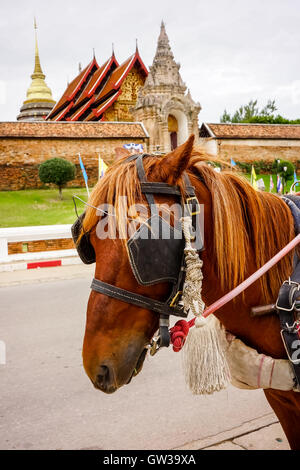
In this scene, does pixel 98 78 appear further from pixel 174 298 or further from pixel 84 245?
pixel 174 298

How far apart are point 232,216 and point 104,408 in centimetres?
190

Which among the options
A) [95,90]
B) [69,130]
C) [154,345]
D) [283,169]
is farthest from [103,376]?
[95,90]

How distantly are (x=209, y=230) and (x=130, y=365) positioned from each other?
0.54 meters

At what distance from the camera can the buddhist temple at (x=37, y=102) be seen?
1443 inches

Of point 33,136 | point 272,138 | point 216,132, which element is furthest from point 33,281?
point 272,138

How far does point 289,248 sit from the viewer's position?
1485 millimetres

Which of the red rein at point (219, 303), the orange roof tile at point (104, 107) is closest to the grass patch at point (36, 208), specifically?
the orange roof tile at point (104, 107)

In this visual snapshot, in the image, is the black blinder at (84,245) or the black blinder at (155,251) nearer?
the black blinder at (155,251)

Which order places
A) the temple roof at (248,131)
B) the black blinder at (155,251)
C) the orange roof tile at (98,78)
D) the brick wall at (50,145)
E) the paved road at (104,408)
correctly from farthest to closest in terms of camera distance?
the orange roof tile at (98,78) < the temple roof at (248,131) < the brick wall at (50,145) < the paved road at (104,408) < the black blinder at (155,251)

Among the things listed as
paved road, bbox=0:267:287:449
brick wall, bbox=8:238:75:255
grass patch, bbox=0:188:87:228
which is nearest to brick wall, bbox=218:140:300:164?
grass patch, bbox=0:188:87:228

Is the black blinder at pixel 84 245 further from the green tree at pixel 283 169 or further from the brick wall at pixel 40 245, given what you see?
the green tree at pixel 283 169

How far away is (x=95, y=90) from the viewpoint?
28.0 m

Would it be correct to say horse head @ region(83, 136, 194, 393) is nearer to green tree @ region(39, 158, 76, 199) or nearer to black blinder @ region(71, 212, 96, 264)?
black blinder @ region(71, 212, 96, 264)

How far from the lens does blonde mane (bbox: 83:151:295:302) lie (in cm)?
134
